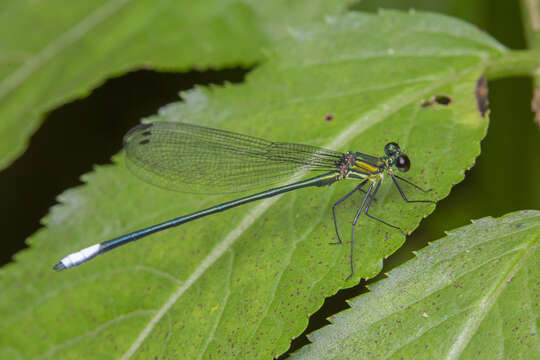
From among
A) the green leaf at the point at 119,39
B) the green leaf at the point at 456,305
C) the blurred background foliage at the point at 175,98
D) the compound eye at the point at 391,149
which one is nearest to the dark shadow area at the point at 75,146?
the blurred background foliage at the point at 175,98

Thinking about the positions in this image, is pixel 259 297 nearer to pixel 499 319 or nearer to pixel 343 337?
pixel 343 337

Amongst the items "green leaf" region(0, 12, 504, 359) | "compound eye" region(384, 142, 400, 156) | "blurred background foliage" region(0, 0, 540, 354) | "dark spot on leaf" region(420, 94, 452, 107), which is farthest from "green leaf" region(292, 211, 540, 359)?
"blurred background foliage" region(0, 0, 540, 354)

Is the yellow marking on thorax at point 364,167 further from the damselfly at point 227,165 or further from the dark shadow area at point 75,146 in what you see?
the dark shadow area at point 75,146

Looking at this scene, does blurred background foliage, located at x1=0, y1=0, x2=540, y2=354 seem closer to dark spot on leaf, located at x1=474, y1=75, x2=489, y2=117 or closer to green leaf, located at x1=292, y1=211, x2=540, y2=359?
dark spot on leaf, located at x1=474, y1=75, x2=489, y2=117

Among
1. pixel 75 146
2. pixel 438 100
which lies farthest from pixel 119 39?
pixel 438 100

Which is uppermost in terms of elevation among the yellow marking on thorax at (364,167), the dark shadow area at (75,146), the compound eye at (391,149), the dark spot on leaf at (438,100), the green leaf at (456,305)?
the dark shadow area at (75,146)

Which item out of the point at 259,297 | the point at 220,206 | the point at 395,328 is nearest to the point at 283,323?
the point at 259,297
